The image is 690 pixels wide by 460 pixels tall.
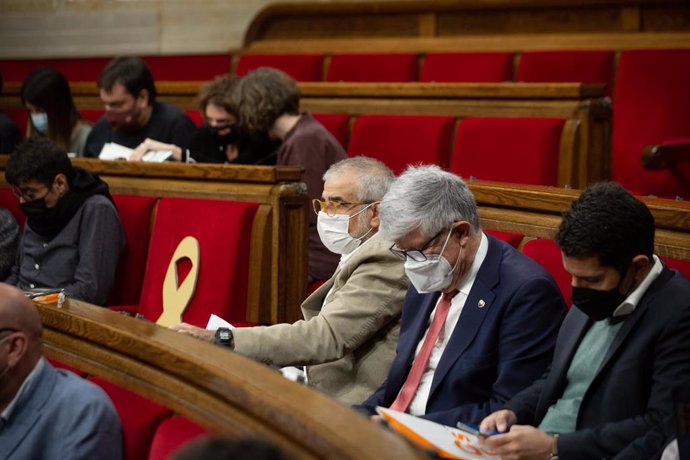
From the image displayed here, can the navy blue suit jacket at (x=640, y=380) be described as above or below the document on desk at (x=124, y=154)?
below

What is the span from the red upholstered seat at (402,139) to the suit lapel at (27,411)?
118 cm

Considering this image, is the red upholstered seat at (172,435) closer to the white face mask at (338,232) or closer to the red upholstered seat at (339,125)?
the white face mask at (338,232)

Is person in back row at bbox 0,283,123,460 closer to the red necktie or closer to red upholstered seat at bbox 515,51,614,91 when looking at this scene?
the red necktie

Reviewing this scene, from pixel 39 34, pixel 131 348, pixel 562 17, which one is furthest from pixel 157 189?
pixel 39 34

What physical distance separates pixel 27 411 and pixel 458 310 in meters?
0.45

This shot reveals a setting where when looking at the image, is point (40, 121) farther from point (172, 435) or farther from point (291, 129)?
point (172, 435)

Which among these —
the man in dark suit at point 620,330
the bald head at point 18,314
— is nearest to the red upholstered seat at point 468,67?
the man in dark suit at point 620,330

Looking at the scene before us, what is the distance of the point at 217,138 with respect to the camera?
201 cm

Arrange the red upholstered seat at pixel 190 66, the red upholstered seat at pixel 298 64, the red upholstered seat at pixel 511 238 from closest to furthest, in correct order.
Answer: the red upholstered seat at pixel 511 238 < the red upholstered seat at pixel 298 64 < the red upholstered seat at pixel 190 66

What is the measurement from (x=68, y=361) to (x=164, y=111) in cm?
121

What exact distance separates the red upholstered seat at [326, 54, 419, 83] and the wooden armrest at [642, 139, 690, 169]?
798 millimetres

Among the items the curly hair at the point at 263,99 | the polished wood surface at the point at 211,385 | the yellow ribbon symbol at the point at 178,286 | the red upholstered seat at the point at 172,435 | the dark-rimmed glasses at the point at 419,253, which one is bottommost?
the yellow ribbon symbol at the point at 178,286

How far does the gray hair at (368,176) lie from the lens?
1.31m

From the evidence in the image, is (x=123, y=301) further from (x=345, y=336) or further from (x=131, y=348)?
(x=131, y=348)
